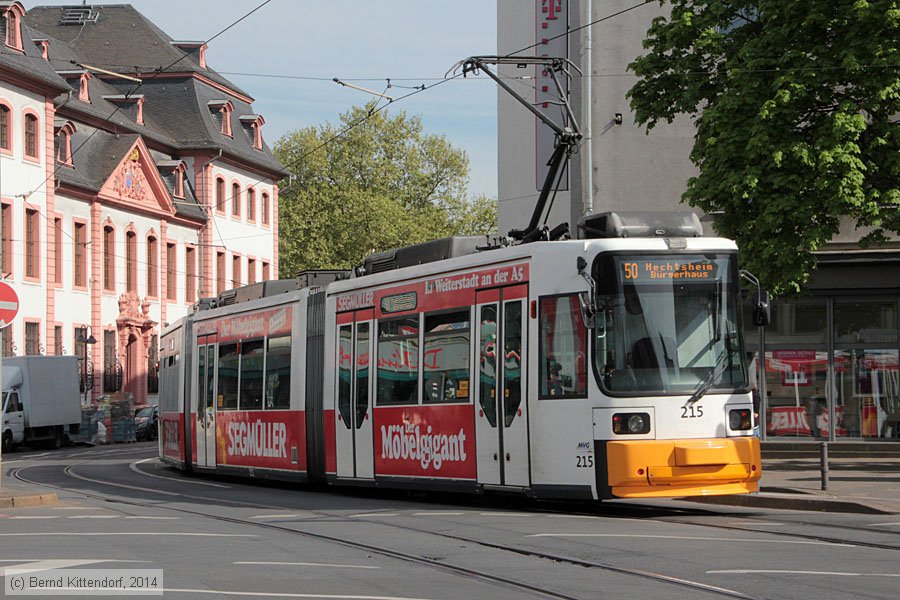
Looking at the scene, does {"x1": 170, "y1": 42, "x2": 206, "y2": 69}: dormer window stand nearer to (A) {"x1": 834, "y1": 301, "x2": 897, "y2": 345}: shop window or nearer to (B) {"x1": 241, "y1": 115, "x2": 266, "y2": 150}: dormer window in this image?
(B) {"x1": 241, "y1": 115, "x2": 266, "y2": 150}: dormer window

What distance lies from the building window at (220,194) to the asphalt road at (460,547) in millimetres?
56330

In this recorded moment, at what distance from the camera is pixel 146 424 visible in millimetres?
58438

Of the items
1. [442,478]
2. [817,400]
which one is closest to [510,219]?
[817,400]

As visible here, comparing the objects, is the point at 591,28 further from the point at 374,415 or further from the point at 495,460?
the point at 495,460

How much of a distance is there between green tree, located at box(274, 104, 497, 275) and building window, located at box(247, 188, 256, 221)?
16.0ft

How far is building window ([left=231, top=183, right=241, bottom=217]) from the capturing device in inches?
3046

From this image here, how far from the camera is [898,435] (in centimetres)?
2828

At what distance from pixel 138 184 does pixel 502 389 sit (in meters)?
52.8

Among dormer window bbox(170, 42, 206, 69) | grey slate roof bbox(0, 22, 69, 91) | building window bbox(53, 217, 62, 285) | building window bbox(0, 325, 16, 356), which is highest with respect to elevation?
dormer window bbox(170, 42, 206, 69)

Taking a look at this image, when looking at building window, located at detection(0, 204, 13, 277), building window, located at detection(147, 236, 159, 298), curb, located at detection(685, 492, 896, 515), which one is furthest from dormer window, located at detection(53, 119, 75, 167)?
curb, located at detection(685, 492, 896, 515)

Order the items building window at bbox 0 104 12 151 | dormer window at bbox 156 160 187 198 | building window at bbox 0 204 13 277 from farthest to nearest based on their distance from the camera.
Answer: dormer window at bbox 156 160 187 198
building window at bbox 0 204 13 277
building window at bbox 0 104 12 151

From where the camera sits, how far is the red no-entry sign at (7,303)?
1964 cm

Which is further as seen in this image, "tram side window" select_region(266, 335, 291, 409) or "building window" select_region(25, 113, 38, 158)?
"building window" select_region(25, 113, 38, 158)

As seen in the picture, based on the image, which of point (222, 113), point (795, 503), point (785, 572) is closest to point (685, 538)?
point (785, 572)
